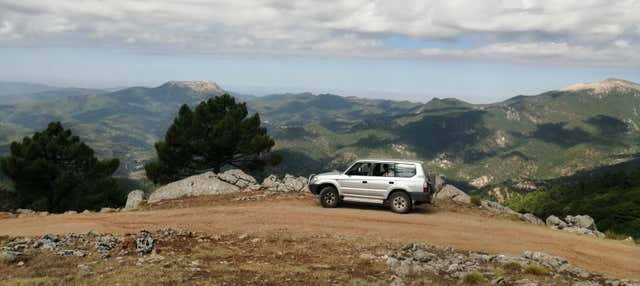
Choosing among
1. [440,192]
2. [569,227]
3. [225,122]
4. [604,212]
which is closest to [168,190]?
[225,122]

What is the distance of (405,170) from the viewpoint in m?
21.9

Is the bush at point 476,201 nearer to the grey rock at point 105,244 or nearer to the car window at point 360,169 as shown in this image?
the car window at point 360,169

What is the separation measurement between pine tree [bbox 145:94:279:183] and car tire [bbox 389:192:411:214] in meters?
18.3

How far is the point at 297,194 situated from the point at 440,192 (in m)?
8.84

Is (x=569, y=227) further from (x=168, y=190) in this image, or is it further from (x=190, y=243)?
(x=168, y=190)

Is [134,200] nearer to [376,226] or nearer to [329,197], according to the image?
[329,197]

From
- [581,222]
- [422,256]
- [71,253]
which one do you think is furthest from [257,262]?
[581,222]

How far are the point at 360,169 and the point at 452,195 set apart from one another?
7968mm

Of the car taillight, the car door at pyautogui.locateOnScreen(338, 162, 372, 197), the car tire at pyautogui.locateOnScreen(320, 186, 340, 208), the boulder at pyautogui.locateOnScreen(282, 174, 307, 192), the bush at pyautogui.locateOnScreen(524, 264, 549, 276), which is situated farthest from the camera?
the boulder at pyautogui.locateOnScreen(282, 174, 307, 192)

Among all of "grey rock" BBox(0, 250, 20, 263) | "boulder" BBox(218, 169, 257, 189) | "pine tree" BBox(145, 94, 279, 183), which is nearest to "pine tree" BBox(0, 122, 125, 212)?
"pine tree" BBox(145, 94, 279, 183)

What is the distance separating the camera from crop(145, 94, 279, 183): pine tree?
3753 centimetres

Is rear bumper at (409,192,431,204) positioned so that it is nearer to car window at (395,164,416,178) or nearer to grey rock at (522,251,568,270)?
car window at (395,164,416,178)

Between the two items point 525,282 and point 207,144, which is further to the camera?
point 207,144

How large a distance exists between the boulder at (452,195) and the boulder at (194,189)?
40.6 feet
